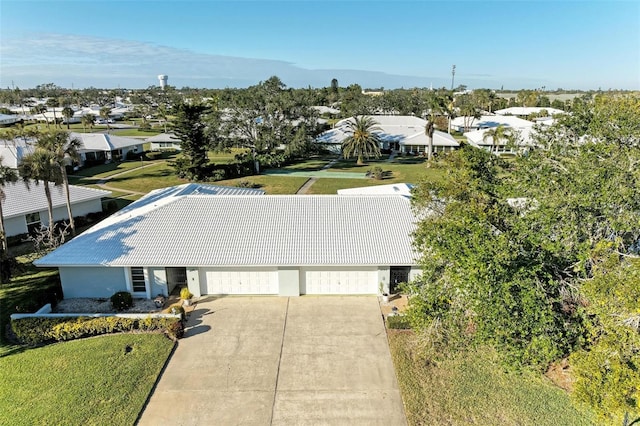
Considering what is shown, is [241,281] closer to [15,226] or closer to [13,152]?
[15,226]

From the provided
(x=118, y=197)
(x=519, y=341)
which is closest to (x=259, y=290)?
(x=519, y=341)

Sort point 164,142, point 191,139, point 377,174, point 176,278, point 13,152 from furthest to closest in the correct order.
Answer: point 164,142 < point 377,174 < point 191,139 < point 13,152 < point 176,278

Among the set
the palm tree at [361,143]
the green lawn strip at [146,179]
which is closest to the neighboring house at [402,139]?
the palm tree at [361,143]

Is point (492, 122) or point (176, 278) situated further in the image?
point (492, 122)

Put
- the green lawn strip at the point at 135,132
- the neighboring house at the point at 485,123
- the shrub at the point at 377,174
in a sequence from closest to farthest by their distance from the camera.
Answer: the shrub at the point at 377,174
the neighboring house at the point at 485,123
the green lawn strip at the point at 135,132

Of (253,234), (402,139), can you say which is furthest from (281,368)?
(402,139)

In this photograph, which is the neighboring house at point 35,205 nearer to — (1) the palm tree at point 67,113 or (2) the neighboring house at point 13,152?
(2) the neighboring house at point 13,152

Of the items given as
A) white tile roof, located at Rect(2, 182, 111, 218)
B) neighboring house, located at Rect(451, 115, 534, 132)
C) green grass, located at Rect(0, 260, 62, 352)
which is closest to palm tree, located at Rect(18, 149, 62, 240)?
green grass, located at Rect(0, 260, 62, 352)
